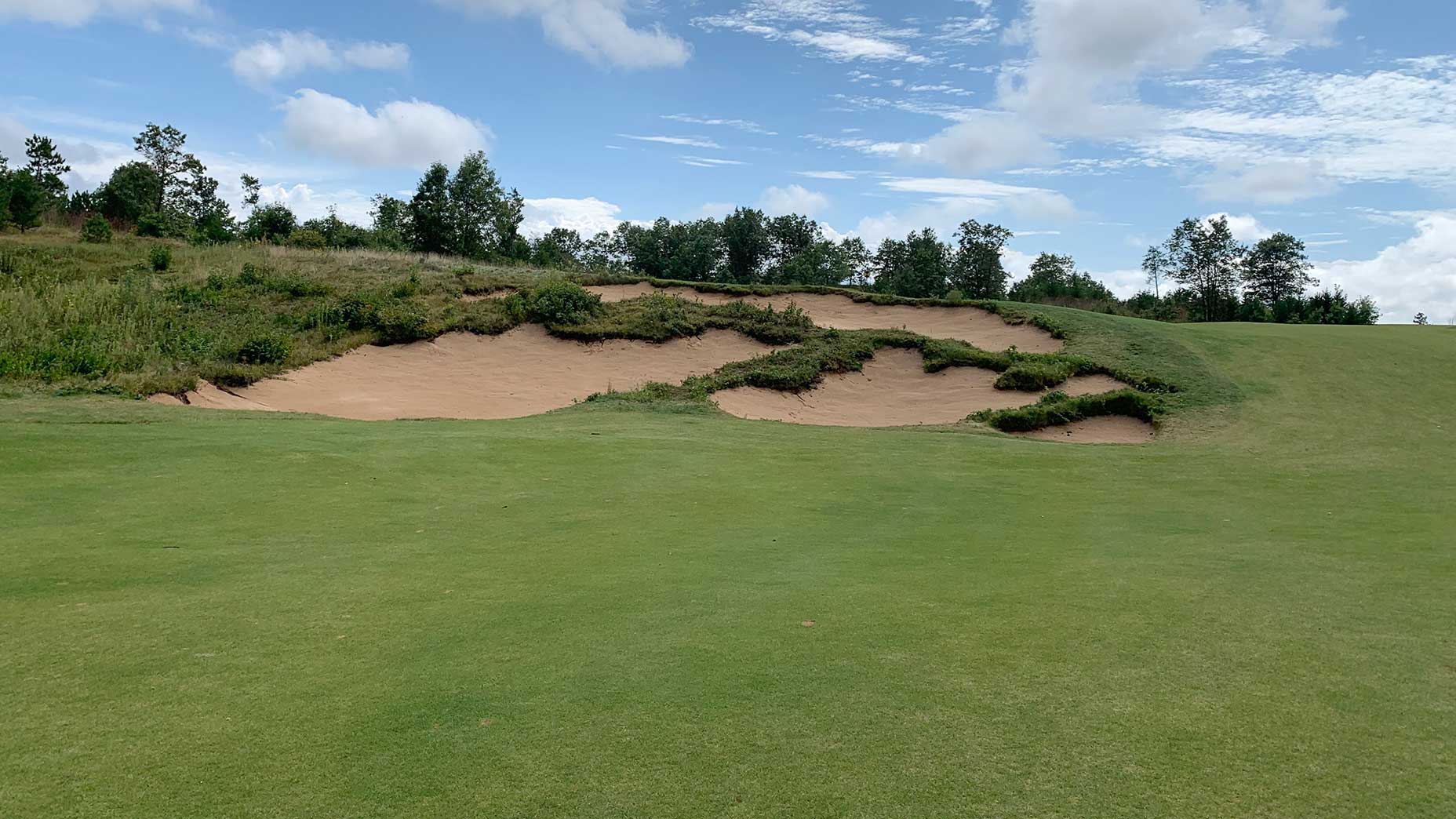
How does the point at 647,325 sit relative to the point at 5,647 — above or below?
above

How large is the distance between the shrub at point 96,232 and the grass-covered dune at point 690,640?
87.9 ft

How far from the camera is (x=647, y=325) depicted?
78.7 ft

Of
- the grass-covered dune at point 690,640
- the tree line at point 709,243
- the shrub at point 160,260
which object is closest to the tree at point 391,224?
the tree line at point 709,243

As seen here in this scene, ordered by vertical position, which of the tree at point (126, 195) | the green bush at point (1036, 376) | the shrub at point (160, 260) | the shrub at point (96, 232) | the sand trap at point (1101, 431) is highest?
the tree at point (126, 195)

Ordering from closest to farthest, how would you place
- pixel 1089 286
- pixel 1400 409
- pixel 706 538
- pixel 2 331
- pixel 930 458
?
pixel 706 538, pixel 930 458, pixel 1400 409, pixel 2 331, pixel 1089 286

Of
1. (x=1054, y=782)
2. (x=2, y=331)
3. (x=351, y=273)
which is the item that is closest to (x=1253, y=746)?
(x=1054, y=782)

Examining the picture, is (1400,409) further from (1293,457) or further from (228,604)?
(228,604)

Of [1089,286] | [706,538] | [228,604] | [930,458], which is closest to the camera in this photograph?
[228,604]

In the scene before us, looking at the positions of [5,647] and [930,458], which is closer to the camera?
[5,647]

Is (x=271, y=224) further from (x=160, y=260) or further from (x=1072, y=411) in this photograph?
(x=1072, y=411)

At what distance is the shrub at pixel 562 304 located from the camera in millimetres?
24031

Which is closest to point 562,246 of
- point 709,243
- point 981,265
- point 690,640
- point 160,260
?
point 709,243

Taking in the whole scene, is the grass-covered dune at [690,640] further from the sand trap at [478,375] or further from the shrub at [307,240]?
the shrub at [307,240]

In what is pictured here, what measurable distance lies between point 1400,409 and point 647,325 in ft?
54.7
